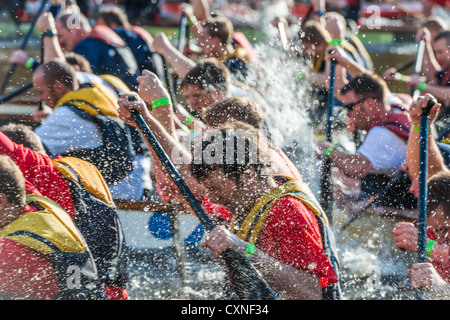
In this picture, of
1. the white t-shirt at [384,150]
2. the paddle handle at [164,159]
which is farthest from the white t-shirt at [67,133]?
the white t-shirt at [384,150]

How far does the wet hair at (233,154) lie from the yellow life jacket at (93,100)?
1223 mm

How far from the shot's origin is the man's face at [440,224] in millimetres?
2141

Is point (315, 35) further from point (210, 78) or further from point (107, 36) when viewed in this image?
point (210, 78)

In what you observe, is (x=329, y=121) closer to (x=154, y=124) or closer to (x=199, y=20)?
(x=154, y=124)

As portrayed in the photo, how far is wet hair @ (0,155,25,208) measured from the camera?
1902 mm

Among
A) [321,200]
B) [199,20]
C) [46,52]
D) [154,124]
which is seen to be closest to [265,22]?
[199,20]

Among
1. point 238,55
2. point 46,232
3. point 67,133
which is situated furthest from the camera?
point 238,55

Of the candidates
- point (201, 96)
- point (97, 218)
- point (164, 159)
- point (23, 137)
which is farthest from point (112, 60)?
point (164, 159)

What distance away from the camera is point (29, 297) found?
185 cm

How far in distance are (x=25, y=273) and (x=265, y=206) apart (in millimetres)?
780

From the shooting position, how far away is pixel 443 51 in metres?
4.33

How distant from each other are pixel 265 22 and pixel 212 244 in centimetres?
986

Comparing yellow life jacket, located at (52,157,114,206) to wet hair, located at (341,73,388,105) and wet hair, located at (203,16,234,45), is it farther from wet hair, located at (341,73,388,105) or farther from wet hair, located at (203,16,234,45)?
wet hair, located at (203,16,234,45)

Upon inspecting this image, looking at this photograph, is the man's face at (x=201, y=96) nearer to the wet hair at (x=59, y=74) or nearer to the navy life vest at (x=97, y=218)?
the wet hair at (x=59, y=74)
